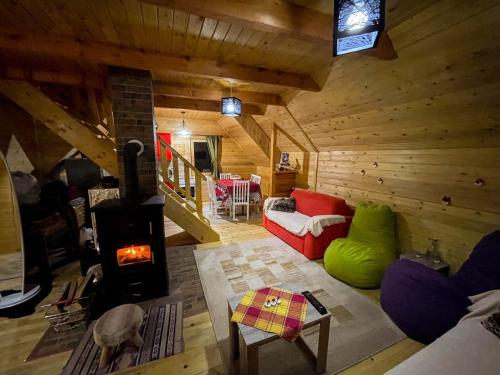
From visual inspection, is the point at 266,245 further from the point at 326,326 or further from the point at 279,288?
the point at 326,326

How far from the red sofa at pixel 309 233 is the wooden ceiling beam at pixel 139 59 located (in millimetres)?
1773

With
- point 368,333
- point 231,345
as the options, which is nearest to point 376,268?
point 368,333

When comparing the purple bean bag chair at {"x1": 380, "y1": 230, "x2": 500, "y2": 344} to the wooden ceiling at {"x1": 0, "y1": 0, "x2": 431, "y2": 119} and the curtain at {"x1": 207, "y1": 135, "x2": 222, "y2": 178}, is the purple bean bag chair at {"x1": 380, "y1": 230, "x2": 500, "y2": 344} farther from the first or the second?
the curtain at {"x1": 207, "y1": 135, "x2": 222, "y2": 178}

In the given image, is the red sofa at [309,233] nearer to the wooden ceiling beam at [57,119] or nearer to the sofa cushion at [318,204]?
the sofa cushion at [318,204]

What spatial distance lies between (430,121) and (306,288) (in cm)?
222

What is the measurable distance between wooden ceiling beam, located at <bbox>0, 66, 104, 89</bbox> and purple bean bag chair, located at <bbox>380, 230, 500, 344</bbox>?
4216mm

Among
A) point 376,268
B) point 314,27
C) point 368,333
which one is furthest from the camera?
point 376,268

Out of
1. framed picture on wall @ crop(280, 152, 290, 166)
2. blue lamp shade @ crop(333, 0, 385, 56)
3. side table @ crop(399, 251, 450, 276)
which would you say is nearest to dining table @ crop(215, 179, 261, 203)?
framed picture on wall @ crop(280, 152, 290, 166)

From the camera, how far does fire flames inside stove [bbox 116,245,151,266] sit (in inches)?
83.5

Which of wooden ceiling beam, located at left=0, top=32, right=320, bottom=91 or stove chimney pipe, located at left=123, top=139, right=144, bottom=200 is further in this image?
stove chimney pipe, located at left=123, top=139, right=144, bottom=200

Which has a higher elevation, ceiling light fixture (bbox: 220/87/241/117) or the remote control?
ceiling light fixture (bbox: 220/87/241/117)

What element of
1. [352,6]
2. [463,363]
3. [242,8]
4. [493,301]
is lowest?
[463,363]

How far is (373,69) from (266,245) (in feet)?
8.95

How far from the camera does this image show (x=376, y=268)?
7.61 feet
